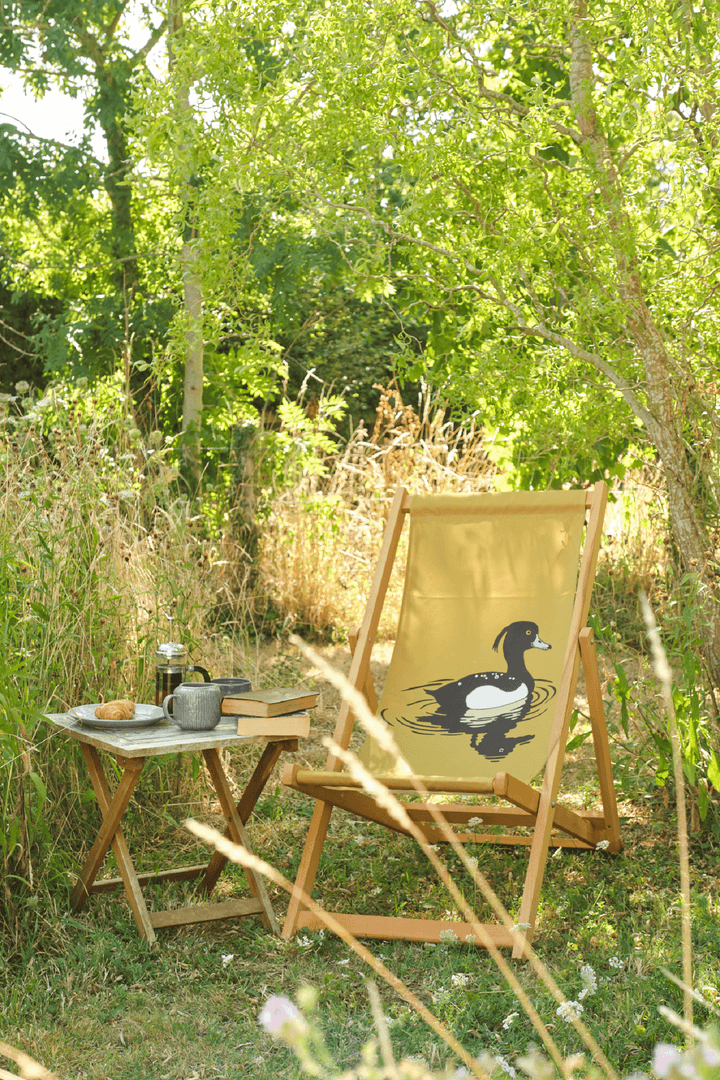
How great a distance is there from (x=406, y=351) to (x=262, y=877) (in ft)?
6.75

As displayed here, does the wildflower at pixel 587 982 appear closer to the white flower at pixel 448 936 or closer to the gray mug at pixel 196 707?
the white flower at pixel 448 936

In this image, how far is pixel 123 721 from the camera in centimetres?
258

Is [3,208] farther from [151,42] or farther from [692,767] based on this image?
[692,767]

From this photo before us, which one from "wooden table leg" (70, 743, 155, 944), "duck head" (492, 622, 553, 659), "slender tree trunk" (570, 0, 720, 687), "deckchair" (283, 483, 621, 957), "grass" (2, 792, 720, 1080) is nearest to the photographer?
"grass" (2, 792, 720, 1080)

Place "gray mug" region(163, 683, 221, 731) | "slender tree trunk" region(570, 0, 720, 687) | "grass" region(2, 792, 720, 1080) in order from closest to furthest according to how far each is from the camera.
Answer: "grass" region(2, 792, 720, 1080) → "gray mug" region(163, 683, 221, 731) → "slender tree trunk" region(570, 0, 720, 687)

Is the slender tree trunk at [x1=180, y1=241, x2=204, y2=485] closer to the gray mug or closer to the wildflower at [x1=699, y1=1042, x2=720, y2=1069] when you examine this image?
the gray mug

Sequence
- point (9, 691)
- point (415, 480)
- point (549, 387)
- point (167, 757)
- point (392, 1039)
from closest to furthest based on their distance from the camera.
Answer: point (392, 1039) → point (9, 691) → point (167, 757) → point (549, 387) → point (415, 480)

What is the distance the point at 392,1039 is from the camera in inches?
84.0

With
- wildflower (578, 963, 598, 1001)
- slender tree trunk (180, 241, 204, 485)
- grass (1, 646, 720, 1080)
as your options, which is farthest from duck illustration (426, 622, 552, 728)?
slender tree trunk (180, 241, 204, 485)

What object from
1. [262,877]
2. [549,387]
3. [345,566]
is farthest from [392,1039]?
[345,566]

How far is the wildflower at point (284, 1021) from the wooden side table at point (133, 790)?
175 cm

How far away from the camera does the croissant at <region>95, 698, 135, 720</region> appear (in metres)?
2.60

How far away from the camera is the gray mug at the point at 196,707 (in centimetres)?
259

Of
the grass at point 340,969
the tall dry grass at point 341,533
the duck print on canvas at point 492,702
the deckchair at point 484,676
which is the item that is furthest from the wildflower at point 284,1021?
the tall dry grass at point 341,533
